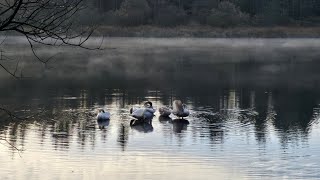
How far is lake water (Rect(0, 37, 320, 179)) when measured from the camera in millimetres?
10680

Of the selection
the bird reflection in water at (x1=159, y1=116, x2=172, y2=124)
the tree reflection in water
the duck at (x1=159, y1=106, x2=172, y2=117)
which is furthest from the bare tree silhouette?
the duck at (x1=159, y1=106, x2=172, y2=117)

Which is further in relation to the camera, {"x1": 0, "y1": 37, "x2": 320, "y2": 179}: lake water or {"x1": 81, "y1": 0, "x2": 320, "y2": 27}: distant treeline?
{"x1": 81, "y1": 0, "x2": 320, "y2": 27}: distant treeline

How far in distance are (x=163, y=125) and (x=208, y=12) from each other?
158 feet

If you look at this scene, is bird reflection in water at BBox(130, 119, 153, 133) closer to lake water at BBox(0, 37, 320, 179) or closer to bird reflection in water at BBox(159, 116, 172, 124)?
lake water at BBox(0, 37, 320, 179)

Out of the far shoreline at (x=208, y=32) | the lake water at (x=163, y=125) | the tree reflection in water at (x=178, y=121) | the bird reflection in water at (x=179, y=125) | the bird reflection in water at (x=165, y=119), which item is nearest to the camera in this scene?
the lake water at (x=163, y=125)

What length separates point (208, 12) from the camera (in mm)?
62469

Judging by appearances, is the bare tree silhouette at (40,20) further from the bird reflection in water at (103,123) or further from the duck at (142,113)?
the duck at (142,113)

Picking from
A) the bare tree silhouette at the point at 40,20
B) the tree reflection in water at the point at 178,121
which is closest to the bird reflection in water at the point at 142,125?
the tree reflection in water at the point at 178,121

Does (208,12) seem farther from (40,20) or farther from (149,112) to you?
(40,20)

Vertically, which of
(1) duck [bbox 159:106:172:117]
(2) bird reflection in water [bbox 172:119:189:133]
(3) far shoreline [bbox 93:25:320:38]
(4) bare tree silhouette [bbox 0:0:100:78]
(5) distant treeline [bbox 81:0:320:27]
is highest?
(5) distant treeline [bbox 81:0:320:27]

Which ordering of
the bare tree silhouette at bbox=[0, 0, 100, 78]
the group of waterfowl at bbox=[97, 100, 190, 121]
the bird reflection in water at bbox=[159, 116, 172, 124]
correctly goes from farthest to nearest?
the bird reflection in water at bbox=[159, 116, 172, 124] < the group of waterfowl at bbox=[97, 100, 190, 121] < the bare tree silhouette at bbox=[0, 0, 100, 78]

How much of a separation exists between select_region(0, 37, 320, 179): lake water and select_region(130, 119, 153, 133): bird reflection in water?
0.47 ft

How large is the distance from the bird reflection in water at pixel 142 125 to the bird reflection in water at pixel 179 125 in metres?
0.54

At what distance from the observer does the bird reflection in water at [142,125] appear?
14367mm
